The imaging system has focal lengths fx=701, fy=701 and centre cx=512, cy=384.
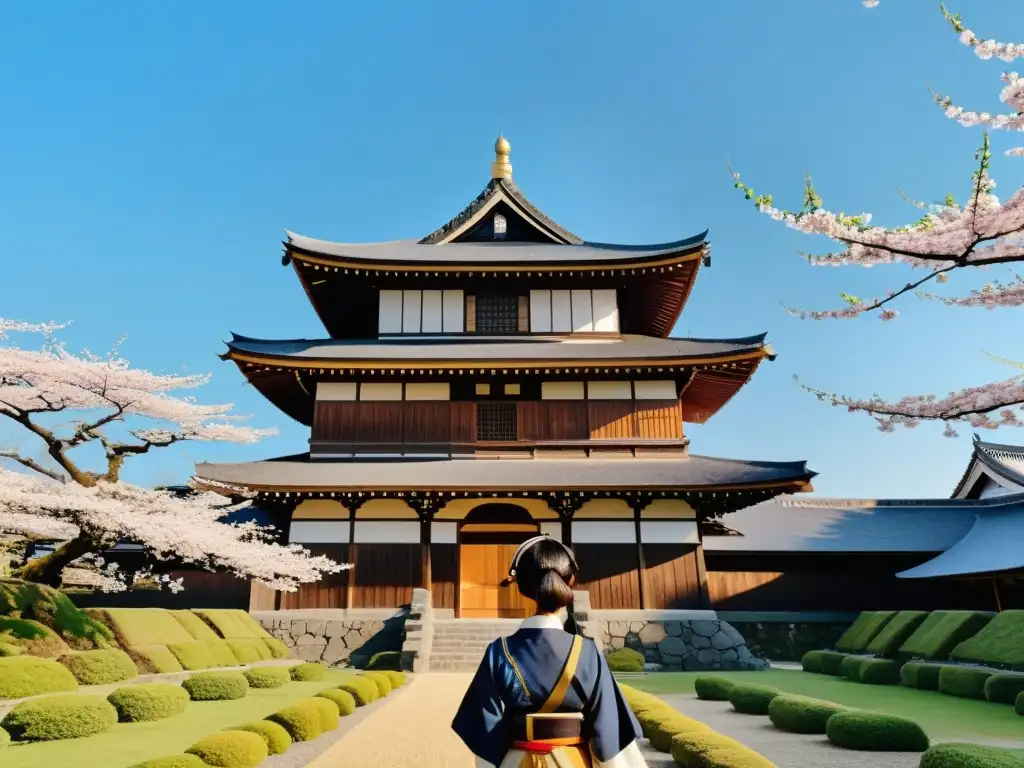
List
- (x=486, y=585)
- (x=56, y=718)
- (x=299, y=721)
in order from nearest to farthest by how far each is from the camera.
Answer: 1. (x=56, y=718)
2. (x=299, y=721)
3. (x=486, y=585)

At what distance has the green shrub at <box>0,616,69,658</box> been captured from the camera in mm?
11273

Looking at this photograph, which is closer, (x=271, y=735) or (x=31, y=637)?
(x=271, y=735)

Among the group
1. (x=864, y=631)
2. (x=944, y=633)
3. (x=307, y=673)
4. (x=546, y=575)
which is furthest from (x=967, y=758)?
(x=864, y=631)

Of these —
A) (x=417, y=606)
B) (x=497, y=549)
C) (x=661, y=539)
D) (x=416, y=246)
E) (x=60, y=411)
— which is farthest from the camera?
(x=416, y=246)

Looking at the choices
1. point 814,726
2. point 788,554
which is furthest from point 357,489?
point 788,554

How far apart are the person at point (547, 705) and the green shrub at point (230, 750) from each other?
4403mm

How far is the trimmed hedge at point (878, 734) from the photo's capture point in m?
7.94

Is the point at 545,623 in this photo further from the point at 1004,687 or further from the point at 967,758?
the point at 1004,687

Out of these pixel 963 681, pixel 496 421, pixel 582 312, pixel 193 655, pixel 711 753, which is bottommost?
pixel 963 681

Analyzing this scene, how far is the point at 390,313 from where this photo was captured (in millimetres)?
23938

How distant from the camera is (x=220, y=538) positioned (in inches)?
576

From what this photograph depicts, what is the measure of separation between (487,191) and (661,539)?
14617 millimetres

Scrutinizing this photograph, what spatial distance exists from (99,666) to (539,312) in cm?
1633

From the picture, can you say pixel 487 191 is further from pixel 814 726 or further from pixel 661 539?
pixel 814 726
